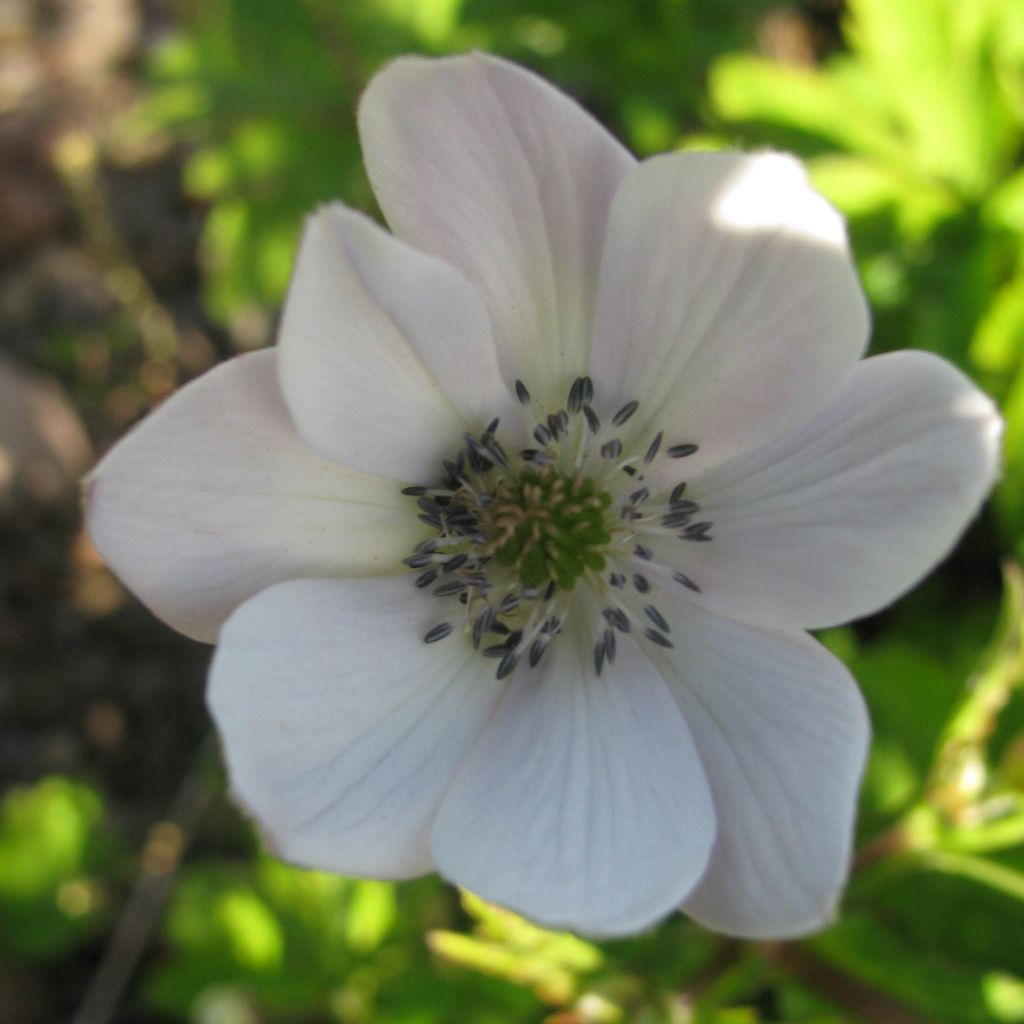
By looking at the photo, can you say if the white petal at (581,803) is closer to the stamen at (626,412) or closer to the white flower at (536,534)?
the white flower at (536,534)

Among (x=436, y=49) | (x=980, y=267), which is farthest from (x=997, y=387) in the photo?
(x=436, y=49)

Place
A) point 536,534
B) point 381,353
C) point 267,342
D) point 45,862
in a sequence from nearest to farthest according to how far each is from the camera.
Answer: point 381,353
point 536,534
point 45,862
point 267,342

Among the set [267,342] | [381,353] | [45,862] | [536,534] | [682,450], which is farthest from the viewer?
[267,342]

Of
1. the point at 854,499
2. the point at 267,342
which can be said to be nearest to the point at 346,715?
the point at 854,499

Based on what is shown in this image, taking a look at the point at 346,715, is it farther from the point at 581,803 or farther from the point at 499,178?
the point at 499,178

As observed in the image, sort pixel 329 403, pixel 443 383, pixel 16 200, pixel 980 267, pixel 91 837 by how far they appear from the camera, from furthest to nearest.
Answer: pixel 16 200, pixel 91 837, pixel 980 267, pixel 443 383, pixel 329 403

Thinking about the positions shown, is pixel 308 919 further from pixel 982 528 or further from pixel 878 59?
pixel 878 59

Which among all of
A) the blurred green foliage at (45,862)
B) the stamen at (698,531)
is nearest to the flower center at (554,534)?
the stamen at (698,531)
